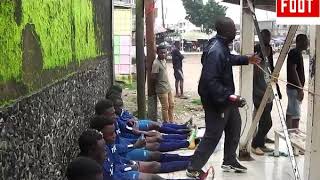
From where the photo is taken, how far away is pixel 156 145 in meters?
6.79

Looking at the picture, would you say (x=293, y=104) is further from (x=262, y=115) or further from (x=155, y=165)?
(x=155, y=165)

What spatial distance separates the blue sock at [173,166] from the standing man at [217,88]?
0.76ft

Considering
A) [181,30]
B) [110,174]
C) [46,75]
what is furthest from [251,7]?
[181,30]

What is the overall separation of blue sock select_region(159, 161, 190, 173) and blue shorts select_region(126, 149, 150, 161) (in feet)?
0.82

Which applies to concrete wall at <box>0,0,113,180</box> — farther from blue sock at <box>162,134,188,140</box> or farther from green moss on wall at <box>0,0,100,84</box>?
blue sock at <box>162,134,188,140</box>

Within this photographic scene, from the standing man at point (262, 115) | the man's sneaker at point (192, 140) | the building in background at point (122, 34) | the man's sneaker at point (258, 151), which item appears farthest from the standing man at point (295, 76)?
the building in background at point (122, 34)

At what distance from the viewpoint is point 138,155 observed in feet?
19.3

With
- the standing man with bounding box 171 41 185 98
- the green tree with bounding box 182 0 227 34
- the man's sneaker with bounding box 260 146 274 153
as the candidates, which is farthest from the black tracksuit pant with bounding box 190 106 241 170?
the green tree with bounding box 182 0 227 34

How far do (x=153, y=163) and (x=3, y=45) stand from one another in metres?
3.39

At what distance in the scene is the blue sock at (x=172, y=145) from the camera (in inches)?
276

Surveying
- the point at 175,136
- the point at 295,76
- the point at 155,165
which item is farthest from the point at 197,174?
the point at 295,76

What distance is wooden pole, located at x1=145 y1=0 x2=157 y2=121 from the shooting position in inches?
382

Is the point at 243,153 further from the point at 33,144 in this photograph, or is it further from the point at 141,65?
the point at 33,144

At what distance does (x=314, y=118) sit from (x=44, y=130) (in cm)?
282
